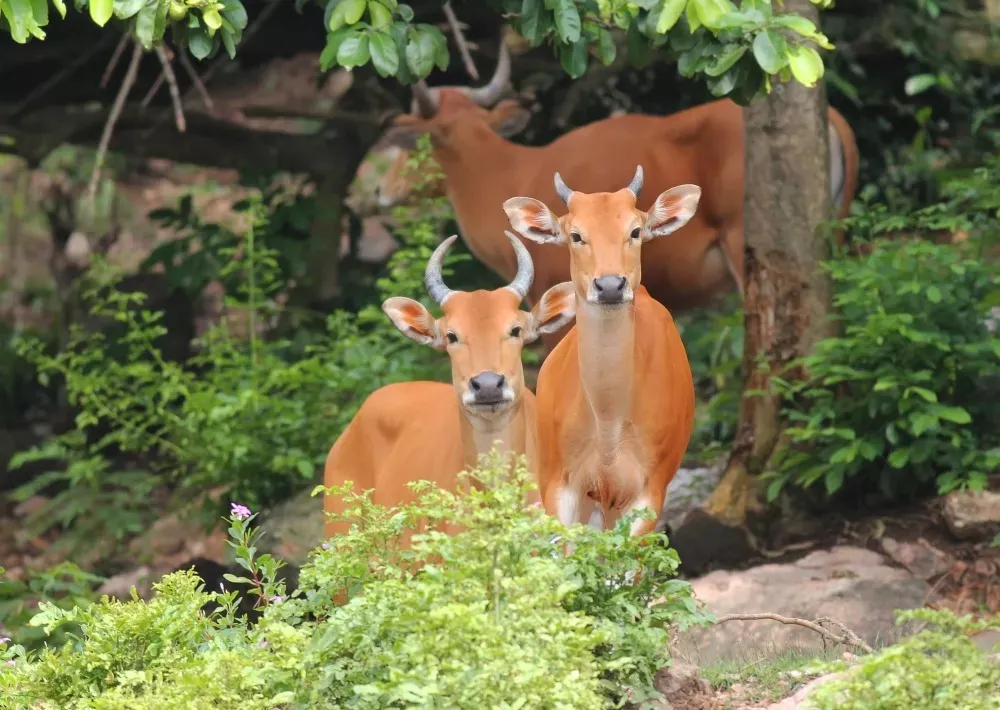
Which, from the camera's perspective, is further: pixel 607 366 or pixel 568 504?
pixel 568 504

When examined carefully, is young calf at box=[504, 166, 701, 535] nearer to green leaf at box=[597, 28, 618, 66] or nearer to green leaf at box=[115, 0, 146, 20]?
green leaf at box=[597, 28, 618, 66]

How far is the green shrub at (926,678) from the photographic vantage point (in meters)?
3.79

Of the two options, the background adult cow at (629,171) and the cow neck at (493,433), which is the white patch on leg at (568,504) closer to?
the cow neck at (493,433)

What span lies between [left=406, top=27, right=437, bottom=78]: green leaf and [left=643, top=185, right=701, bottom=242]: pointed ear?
3.29 ft

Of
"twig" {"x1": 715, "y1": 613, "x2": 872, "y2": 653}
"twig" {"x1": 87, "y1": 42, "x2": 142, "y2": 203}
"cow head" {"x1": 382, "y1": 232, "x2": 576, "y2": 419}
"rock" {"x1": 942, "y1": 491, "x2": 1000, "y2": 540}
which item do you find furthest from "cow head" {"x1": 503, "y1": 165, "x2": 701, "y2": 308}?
"rock" {"x1": 942, "y1": 491, "x2": 1000, "y2": 540}

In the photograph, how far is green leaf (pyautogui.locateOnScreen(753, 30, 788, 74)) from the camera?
5.26 metres

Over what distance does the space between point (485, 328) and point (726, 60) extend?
49.5 inches

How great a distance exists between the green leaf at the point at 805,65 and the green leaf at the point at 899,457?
8.63ft

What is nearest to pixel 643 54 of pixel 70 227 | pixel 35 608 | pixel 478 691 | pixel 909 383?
pixel 909 383

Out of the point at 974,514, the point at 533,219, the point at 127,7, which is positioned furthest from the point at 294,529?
the point at 127,7

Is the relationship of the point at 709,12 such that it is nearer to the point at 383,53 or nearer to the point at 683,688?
the point at 383,53

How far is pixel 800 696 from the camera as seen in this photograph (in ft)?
14.8

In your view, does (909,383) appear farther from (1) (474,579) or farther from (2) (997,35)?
(2) (997,35)

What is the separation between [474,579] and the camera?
13.1ft
